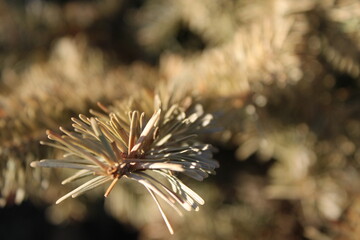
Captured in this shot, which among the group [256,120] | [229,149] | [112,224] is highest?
[256,120]

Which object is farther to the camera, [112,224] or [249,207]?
[112,224]

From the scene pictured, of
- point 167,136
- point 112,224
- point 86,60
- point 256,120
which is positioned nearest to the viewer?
point 167,136

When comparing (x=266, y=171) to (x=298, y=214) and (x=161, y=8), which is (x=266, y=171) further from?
(x=161, y=8)

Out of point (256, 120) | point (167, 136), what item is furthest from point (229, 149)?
point (167, 136)

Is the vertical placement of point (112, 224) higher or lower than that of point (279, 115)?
lower

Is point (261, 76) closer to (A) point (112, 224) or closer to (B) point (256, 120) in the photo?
(B) point (256, 120)

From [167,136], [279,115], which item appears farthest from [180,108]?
[279,115]

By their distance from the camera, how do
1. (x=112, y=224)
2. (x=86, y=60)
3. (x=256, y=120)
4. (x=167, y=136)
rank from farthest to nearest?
(x=112, y=224) → (x=86, y=60) → (x=256, y=120) → (x=167, y=136)
